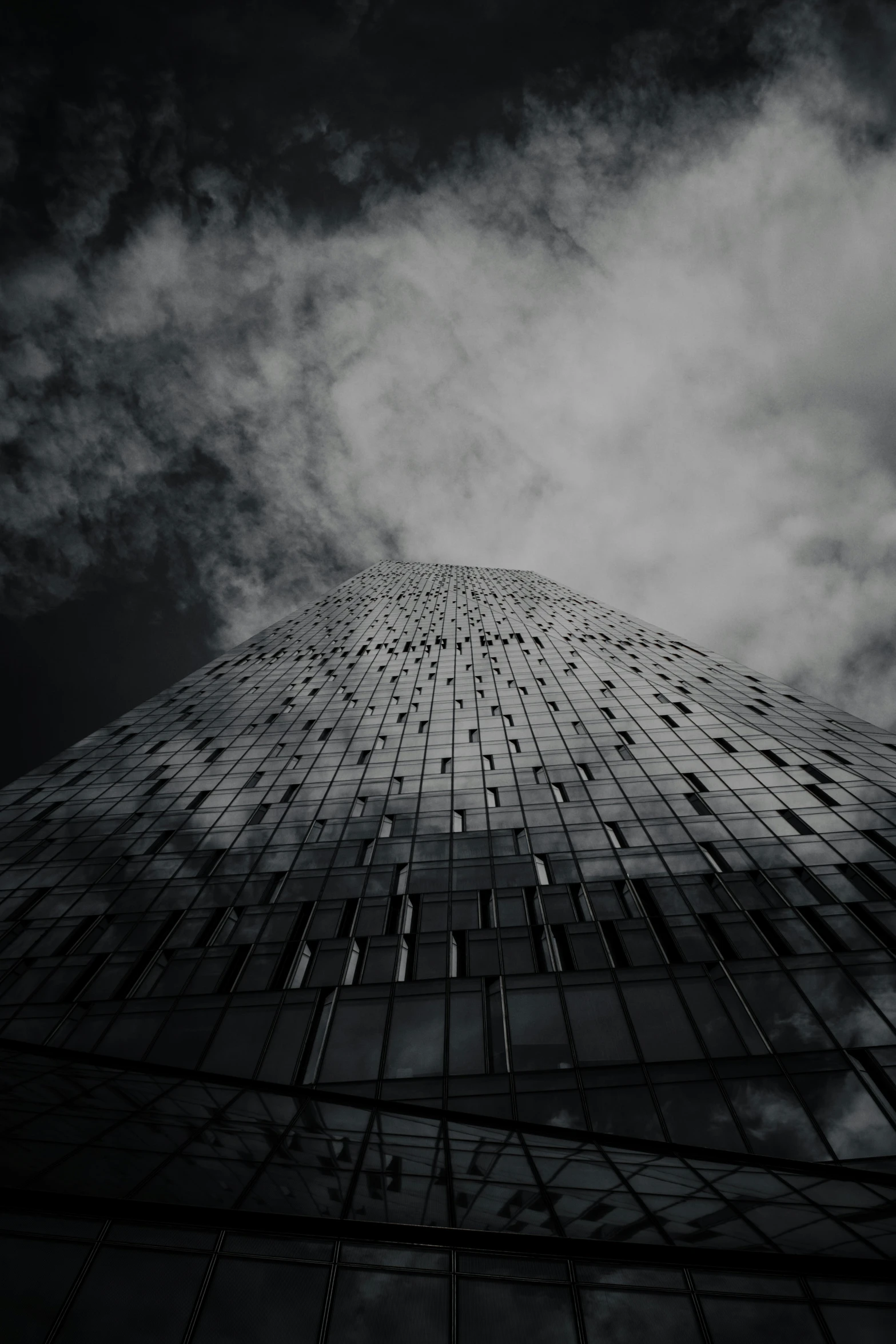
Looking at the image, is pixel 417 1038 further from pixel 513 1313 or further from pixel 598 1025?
pixel 513 1313

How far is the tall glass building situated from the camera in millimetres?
8867

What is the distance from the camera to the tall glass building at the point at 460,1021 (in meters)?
8.87

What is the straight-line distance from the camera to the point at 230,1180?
991 centimetres

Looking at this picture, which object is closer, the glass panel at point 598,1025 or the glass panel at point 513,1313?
the glass panel at point 513,1313

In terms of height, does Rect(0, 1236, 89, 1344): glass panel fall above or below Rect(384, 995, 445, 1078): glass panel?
below

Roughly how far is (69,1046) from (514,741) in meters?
25.5

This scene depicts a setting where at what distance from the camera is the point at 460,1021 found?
2034 cm

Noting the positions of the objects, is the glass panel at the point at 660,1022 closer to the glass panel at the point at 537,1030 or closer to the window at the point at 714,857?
the glass panel at the point at 537,1030

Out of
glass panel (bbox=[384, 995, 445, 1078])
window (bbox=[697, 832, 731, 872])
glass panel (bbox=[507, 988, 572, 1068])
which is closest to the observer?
glass panel (bbox=[507, 988, 572, 1068])

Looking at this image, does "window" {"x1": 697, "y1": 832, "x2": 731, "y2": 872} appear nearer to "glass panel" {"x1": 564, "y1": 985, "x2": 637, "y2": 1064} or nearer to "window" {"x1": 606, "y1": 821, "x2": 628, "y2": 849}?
"window" {"x1": 606, "y1": 821, "x2": 628, "y2": 849}

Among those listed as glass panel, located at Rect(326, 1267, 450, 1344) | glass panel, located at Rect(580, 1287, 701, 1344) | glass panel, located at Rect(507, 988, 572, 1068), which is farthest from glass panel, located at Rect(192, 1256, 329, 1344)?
glass panel, located at Rect(507, 988, 572, 1068)

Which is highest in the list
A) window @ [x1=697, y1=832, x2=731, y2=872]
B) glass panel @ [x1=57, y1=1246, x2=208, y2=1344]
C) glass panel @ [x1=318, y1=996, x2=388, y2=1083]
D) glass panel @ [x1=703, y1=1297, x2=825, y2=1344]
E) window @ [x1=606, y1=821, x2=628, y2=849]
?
window @ [x1=606, y1=821, x2=628, y2=849]

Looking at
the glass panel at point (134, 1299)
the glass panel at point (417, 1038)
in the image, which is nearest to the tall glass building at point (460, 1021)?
the glass panel at point (134, 1299)

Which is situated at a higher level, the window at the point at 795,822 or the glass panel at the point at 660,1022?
the window at the point at 795,822
